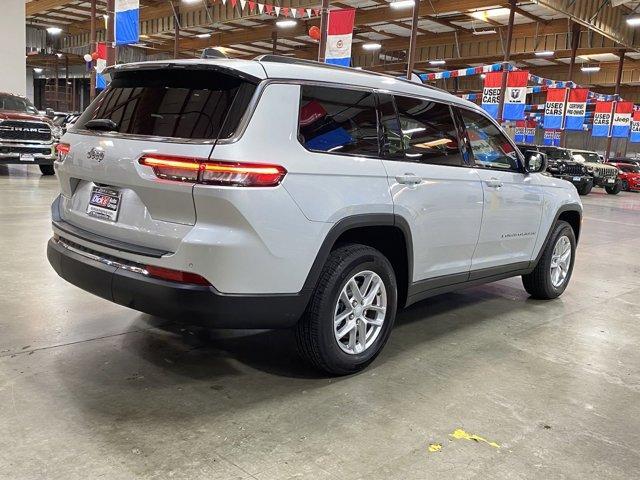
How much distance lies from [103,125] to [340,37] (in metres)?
10.7

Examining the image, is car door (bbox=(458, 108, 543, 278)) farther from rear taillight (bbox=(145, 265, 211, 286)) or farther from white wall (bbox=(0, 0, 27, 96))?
white wall (bbox=(0, 0, 27, 96))

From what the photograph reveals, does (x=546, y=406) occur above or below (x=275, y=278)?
below

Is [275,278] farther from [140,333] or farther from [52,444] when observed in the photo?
[140,333]

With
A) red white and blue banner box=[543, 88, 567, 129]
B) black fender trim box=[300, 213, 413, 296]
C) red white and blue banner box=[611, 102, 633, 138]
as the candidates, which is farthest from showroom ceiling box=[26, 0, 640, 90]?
black fender trim box=[300, 213, 413, 296]

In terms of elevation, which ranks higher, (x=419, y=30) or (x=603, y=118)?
(x=419, y=30)

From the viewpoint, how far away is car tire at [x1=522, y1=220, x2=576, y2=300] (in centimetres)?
533

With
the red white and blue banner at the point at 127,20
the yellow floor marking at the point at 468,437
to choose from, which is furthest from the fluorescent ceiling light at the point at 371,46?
the yellow floor marking at the point at 468,437

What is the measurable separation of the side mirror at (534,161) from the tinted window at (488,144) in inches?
6.5

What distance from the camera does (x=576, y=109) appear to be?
912 inches

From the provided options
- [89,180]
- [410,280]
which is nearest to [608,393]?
[410,280]

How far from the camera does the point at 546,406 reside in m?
3.21

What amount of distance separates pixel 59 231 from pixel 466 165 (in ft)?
8.98

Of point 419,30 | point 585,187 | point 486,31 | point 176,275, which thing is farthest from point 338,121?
point 419,30

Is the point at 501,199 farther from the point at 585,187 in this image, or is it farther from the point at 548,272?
the point at 585,187
